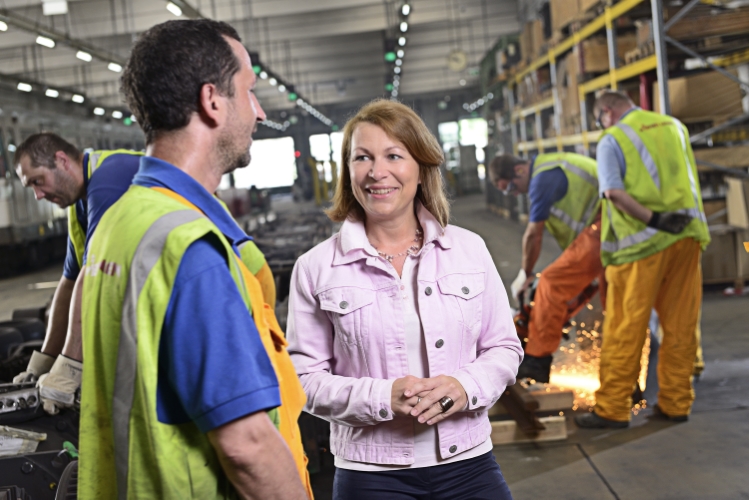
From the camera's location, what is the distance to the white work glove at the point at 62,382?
2.57 metres

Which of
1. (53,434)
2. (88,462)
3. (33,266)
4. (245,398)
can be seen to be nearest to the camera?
(245,398)

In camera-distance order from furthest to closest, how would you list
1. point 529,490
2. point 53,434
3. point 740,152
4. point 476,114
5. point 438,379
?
point 476,114, point 740,152, point 529,490, point 53,434, point 438,379

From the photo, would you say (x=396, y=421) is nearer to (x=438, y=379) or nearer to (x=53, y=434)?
(x=438, y=379)

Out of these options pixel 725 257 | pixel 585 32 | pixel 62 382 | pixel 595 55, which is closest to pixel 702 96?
pixel 725 257

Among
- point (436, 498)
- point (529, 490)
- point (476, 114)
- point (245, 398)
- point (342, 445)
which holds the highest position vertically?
point (476, 114)

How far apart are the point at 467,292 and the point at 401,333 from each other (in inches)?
8.7

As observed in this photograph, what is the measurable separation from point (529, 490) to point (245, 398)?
2937 millimetres

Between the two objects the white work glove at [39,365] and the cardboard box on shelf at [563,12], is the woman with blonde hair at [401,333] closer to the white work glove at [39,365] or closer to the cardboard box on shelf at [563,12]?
the white work glove at [39,365]

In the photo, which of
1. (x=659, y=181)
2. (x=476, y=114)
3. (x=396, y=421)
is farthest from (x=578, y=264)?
(x=476, y=114)

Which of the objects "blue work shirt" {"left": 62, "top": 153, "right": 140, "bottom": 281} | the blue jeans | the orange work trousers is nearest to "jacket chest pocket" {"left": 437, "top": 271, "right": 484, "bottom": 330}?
the blue jeans

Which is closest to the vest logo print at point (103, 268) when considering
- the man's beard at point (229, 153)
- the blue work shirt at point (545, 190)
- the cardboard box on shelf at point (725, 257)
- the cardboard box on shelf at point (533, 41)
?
the man's beard at point (229, 153)

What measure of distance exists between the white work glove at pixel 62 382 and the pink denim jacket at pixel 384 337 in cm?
97

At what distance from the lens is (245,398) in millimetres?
1200

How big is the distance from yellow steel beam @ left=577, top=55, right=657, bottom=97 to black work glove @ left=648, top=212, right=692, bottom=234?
10.3 ft
